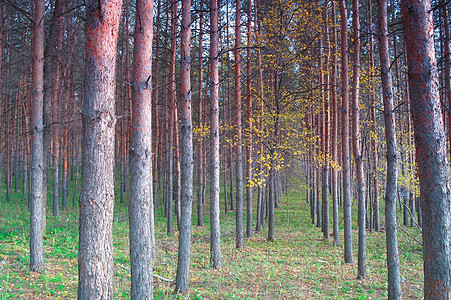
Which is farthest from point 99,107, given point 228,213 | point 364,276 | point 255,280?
Answer: point 228,213

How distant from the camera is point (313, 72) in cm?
1490

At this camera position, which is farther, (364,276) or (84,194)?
(364,276)

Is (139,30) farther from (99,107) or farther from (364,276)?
(364,276)

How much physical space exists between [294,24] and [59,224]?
47.0ft

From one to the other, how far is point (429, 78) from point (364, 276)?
721 centimetres

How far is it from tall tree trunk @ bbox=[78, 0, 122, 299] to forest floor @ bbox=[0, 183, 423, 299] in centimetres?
294

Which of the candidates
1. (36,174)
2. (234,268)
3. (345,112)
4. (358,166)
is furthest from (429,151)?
(36,174)

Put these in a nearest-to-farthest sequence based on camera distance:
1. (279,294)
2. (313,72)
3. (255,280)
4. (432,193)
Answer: (432,193), (279,294), (255,280), (313,72)

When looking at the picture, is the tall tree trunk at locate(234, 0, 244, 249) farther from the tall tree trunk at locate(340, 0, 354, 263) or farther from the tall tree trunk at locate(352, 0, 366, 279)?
the tall tree trunk at locate(352, 0, 366, 279)

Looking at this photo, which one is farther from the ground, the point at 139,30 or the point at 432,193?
the point at 139,30

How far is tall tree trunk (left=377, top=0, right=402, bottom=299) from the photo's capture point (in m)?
6.92

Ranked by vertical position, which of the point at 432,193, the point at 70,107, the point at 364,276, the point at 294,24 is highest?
the point at 294,24

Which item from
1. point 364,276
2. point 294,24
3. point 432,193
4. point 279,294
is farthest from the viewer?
point 294,24

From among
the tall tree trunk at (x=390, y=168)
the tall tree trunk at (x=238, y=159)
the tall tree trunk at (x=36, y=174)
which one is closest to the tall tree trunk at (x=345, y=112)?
the tall tree trunk at (x=390, y=168)
